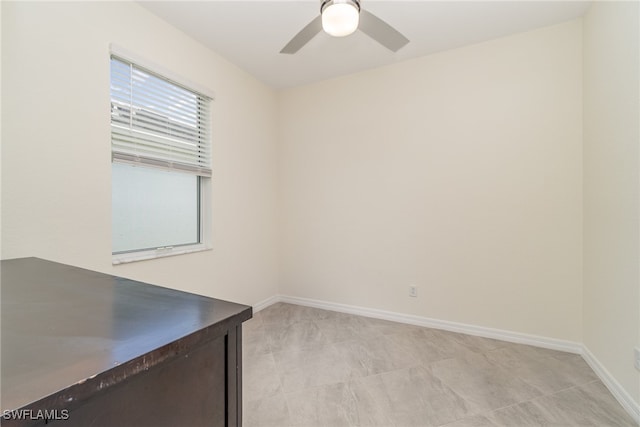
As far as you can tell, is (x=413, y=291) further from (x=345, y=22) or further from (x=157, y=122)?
(x=157, y=122)

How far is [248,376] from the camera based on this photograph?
1873 mm

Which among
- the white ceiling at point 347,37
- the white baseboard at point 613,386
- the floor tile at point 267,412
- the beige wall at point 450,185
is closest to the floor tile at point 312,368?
the floor tile at point 267,412

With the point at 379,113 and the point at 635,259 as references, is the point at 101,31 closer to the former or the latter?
the point at 379,113

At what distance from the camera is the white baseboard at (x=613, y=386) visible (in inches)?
59.1

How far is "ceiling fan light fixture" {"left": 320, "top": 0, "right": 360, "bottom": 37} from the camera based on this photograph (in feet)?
4.42

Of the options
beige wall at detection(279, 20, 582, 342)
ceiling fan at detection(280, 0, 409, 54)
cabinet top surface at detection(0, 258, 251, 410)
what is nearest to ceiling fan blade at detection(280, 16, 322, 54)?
ceiling fan at detection(280, 0, 409, 54)

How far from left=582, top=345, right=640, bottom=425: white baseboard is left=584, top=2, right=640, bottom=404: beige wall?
3 centimetres

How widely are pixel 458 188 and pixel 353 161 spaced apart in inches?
42.6

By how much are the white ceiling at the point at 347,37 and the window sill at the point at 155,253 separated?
180cm

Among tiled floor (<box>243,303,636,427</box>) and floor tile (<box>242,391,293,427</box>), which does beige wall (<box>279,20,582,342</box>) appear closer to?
tiled floor (<box>243,303,636,427</box>)

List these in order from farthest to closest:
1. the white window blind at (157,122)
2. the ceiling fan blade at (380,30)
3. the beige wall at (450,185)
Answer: the beige wall at (450,185), the white window blind at (157,122), the ceiling fan blade at (380,30)

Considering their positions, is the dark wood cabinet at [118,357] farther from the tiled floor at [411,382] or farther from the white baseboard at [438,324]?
the white baseboard at [438,324]

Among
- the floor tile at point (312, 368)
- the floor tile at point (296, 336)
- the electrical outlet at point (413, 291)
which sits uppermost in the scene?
the electrical outlet at point (413, 291)

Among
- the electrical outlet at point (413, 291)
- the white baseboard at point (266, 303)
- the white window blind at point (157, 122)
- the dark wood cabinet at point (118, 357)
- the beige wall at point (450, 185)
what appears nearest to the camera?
the dark wood cabinet at point (118, 357)
